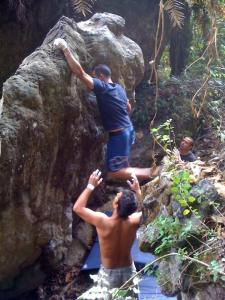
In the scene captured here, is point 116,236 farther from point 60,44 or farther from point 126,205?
point 60,44

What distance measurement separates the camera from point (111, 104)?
5520mm

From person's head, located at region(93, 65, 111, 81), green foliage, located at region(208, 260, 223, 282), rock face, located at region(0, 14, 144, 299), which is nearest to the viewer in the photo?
green foliage, located at region(208, 260, 223, 282)

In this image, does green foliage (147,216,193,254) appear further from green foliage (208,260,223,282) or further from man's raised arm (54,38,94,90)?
man's raised arm (54,38,94,90)

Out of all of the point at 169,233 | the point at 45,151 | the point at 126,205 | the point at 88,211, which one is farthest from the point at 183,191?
the point at 45,151

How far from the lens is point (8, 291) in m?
5.48

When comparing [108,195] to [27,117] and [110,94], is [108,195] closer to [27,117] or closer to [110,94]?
[110,94]

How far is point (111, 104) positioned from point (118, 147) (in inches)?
23.8

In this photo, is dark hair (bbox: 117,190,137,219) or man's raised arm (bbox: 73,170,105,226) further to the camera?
man's raised arm (bbox: 73,170,105,226)

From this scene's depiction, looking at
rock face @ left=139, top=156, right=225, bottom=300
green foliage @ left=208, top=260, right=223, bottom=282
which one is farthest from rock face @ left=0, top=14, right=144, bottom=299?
green foliage @ left=208, top=260, right=223, bottom=282

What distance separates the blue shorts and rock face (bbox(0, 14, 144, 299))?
1.18 ft

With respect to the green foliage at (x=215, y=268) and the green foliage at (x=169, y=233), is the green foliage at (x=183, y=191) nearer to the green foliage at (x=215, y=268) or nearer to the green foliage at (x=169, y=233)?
the green foliage at (x=169, y=233)

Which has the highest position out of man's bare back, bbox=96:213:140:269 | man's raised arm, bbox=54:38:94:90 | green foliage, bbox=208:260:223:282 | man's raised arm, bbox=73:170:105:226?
man's raised arm, bbox=54:38:94:90

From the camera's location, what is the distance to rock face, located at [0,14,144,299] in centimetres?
462

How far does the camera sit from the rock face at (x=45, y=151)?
4.62 meters
